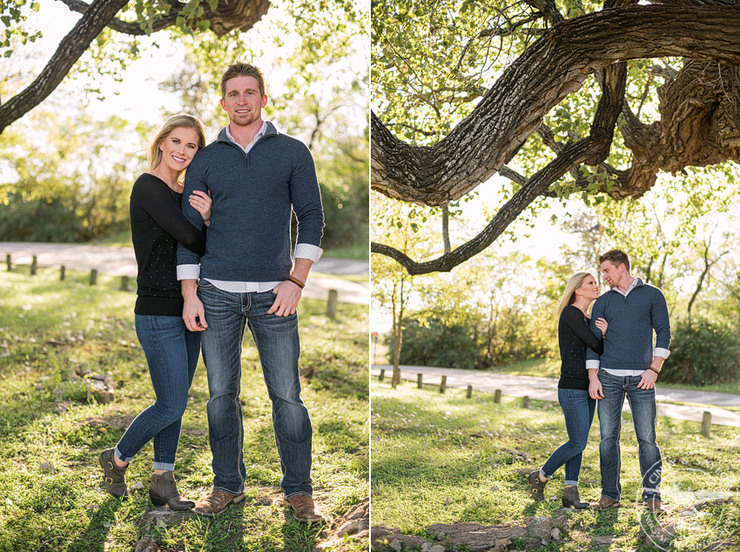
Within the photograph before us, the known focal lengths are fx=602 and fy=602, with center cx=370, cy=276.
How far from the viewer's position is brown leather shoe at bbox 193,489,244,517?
287cm

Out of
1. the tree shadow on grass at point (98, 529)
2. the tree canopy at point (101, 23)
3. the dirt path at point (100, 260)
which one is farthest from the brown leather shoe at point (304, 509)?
Result: the dirt path at point (100, 260)

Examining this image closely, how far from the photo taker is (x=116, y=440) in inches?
149

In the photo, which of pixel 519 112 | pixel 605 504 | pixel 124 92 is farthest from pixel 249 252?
pixel 124 92

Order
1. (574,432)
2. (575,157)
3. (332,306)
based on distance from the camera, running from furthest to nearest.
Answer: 1. (332,306)
2. (575,157)
3. (574,432)

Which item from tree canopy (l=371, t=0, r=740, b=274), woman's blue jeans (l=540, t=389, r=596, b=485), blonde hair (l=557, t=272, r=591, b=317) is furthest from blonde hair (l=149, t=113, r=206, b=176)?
woman's blue jeans (l=540, t=389, r=596, b=485)

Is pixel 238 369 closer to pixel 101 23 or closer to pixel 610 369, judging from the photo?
pixel 610 369

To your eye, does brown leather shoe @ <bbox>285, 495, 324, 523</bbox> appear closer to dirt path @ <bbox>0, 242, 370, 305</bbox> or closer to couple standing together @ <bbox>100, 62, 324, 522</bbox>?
couple standing together @ <bbox>100, 62, 324, 522</bbox>

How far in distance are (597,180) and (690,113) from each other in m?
0.73

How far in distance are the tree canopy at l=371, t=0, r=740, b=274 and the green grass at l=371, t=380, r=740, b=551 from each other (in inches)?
34.3

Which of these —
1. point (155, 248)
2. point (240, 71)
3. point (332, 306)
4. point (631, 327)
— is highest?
point (240, 71)

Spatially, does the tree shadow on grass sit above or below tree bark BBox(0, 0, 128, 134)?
below

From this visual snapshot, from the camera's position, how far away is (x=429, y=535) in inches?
124

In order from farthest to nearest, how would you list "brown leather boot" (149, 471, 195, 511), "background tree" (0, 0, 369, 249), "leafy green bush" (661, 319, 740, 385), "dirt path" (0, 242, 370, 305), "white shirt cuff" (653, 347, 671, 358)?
"dirt path" (0, 242, 370, 305), "background tree" (0, 0, 369, 249), "leafy green bush" (661, 319, 740, 385), "white shirt cuff" (653, 347, 671, 358), "brown leather boot" (149, 471, 195, 511)

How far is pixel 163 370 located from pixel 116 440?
1385 mm
